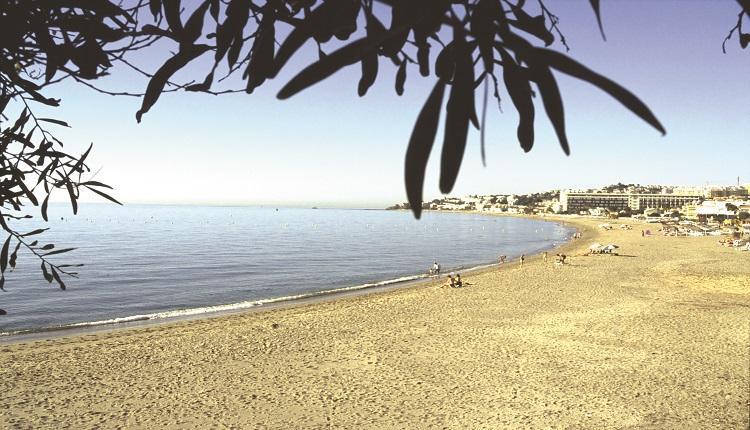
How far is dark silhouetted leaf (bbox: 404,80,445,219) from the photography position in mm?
539

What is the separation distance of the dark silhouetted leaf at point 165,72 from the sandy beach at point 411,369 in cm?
970

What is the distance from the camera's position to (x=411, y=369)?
1270 cm

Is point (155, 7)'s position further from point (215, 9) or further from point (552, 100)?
point (552, 100)

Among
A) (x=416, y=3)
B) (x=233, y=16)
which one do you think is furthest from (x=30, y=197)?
(x=416, y=3)

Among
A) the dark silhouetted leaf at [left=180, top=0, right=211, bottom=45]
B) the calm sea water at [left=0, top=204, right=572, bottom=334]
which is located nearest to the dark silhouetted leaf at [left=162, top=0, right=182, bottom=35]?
the dark silhouetted leaf at [left=180, top=0, right=211, bottom=45]

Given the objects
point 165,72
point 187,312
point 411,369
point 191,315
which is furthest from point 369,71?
point 187,312

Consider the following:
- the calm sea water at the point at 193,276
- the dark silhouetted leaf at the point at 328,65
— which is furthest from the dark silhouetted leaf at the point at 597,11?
the calm sea water at the point at 193,276

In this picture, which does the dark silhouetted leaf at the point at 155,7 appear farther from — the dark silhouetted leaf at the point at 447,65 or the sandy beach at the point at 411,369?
the sandy beach at the point at 411,369

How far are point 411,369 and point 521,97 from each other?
1266cm

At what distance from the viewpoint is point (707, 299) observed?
69.1 feet

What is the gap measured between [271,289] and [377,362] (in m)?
16.4

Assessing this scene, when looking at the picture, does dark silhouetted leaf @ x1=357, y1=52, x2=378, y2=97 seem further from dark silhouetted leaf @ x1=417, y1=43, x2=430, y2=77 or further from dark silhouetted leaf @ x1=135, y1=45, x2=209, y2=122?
dark silhouetted leaf @ x1=135, y1=45, x2=209, y2=122

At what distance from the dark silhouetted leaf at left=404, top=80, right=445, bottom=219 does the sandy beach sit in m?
10.2

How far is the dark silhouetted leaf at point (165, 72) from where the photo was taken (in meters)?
1.25
